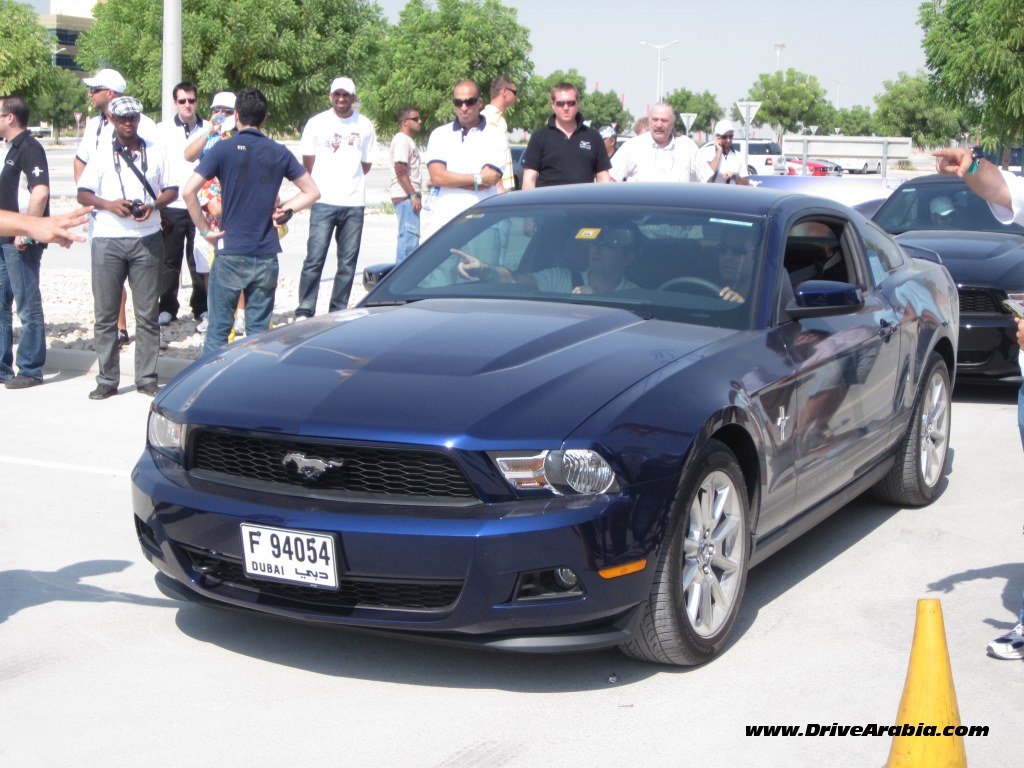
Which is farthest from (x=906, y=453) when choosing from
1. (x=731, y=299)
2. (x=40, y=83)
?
(x=40, y=83)

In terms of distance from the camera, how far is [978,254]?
9.93m

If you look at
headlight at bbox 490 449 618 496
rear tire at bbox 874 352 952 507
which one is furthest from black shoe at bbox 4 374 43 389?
headlight at bbox 490 449 618 496

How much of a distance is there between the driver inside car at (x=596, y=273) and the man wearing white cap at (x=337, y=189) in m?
5.52

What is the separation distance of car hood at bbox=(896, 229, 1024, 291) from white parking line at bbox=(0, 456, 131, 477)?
565 centimetres

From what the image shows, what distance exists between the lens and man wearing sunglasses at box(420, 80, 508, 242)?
10211 millimetres

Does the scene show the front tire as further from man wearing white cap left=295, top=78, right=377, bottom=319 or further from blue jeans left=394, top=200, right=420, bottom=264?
blue jeans left=394, top=200, right=420, bottom=264

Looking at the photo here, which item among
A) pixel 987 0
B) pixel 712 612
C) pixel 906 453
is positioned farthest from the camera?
pixel 987 0

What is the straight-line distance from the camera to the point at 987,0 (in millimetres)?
21859

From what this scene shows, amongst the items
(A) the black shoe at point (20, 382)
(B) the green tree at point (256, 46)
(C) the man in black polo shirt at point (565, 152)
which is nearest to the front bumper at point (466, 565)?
(A) the black shoe at point (20, 382)

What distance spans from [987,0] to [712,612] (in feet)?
64.5

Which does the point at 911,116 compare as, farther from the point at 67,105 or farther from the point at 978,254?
the point at 978,254

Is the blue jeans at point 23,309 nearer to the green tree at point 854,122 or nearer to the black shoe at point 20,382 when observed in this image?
the black shoe at point 20,382

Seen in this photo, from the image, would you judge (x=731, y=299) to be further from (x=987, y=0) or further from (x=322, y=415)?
(x=987, y=0)

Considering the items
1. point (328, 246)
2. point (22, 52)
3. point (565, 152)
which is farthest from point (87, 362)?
point (22, 52)
